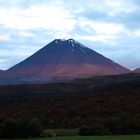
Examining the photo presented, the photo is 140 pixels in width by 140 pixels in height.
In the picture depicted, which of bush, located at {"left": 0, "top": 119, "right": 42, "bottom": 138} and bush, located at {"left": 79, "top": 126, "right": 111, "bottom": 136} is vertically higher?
bush, located at {"left": 0, "top": 119, "right": 42, "bottom": 138}

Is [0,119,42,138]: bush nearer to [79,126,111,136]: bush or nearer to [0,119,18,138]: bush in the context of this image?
[0,119,18,138]: bush

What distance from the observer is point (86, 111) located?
140 ft

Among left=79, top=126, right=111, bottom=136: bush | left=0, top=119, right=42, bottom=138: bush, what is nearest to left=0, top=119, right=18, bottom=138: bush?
left=0, top=119, right=42, bottom=138: bush

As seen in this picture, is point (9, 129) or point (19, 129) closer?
point (19, 129)

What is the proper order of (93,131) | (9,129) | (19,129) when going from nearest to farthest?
(19,129)
(9,129)
(93,131)

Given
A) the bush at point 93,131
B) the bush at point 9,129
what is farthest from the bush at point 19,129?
the bush at point 93,131

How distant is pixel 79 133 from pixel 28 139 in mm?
3727

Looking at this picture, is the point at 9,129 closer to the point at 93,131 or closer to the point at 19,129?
the point at 19,129

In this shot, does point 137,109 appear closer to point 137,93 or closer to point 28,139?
point 137,93

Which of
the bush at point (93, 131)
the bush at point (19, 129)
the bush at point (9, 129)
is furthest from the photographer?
the bush at point (93, 131)

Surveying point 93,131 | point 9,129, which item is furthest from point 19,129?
point 93,131

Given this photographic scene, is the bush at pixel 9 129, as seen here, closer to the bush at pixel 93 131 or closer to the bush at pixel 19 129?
the bush at pixel 19 129

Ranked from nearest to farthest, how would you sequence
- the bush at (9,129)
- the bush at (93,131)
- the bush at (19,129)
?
the bush at (19,129) → the bush at (9,129) → the bush at (93,131)

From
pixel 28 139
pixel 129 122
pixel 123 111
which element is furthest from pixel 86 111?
pixel 28 139
